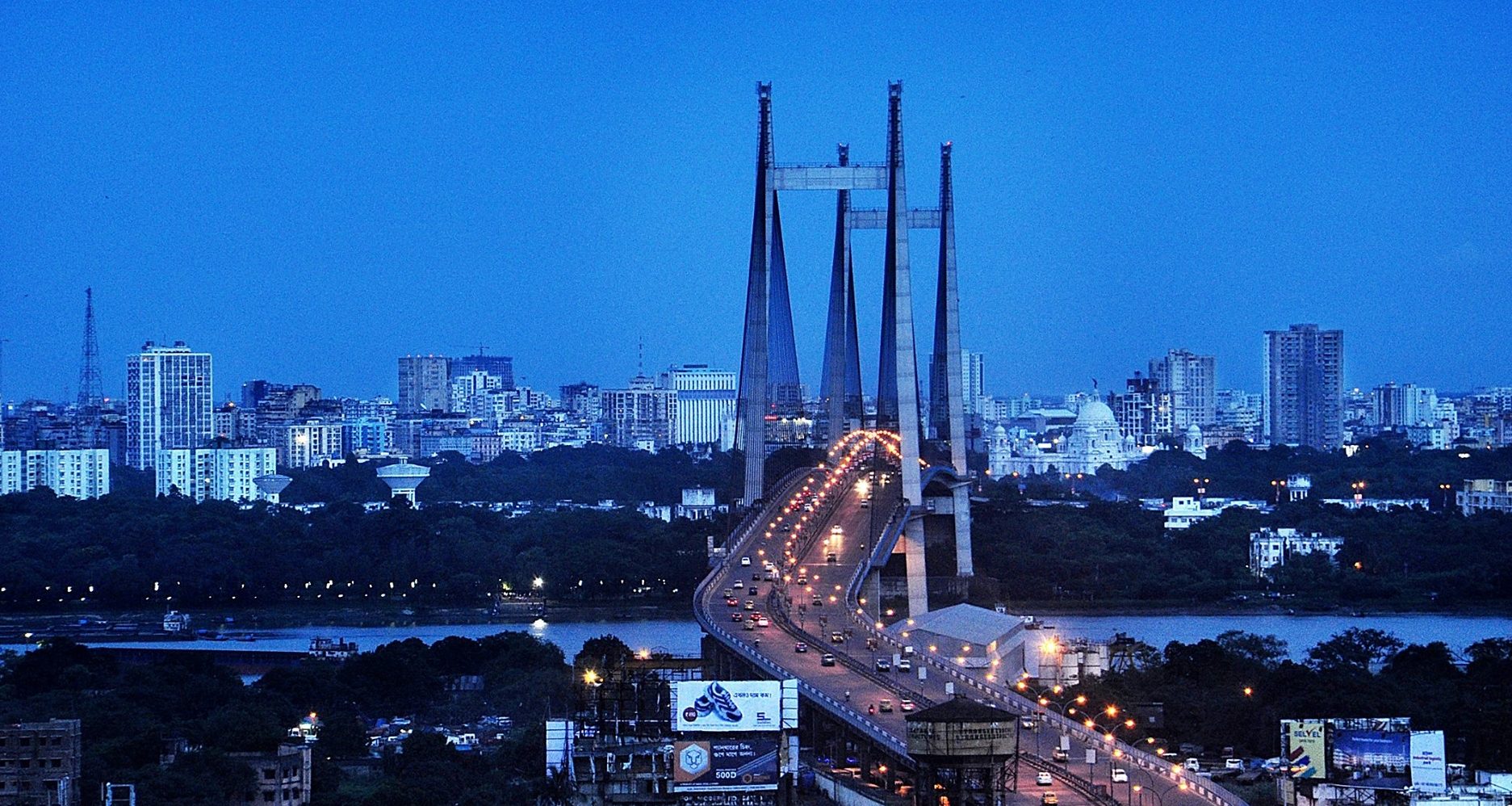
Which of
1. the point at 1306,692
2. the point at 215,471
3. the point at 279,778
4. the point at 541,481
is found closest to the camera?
the point at 279,778

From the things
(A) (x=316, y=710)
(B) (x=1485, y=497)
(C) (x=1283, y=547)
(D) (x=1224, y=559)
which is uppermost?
(B) (x=1485, y=497)

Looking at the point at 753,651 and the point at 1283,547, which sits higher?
the point at 1283,547

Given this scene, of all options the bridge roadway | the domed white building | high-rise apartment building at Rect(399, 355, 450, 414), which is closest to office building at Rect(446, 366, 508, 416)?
high-rise apartment building at Rect(399, 355, 450, 414)

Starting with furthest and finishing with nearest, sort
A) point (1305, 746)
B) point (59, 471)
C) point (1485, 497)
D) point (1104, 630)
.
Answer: point (59, 471), point (1485, 497), point (1104, 630), point (1305, 746)

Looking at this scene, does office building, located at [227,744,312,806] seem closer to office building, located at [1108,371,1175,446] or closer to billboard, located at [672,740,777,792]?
billboard, located at [672,740,777,792]

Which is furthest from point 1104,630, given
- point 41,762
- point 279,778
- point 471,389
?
point 471,389

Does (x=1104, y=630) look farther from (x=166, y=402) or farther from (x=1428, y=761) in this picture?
(x=166, y=402)

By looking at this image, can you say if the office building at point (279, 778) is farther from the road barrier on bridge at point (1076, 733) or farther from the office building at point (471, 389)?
the office building at point (471, 389)
